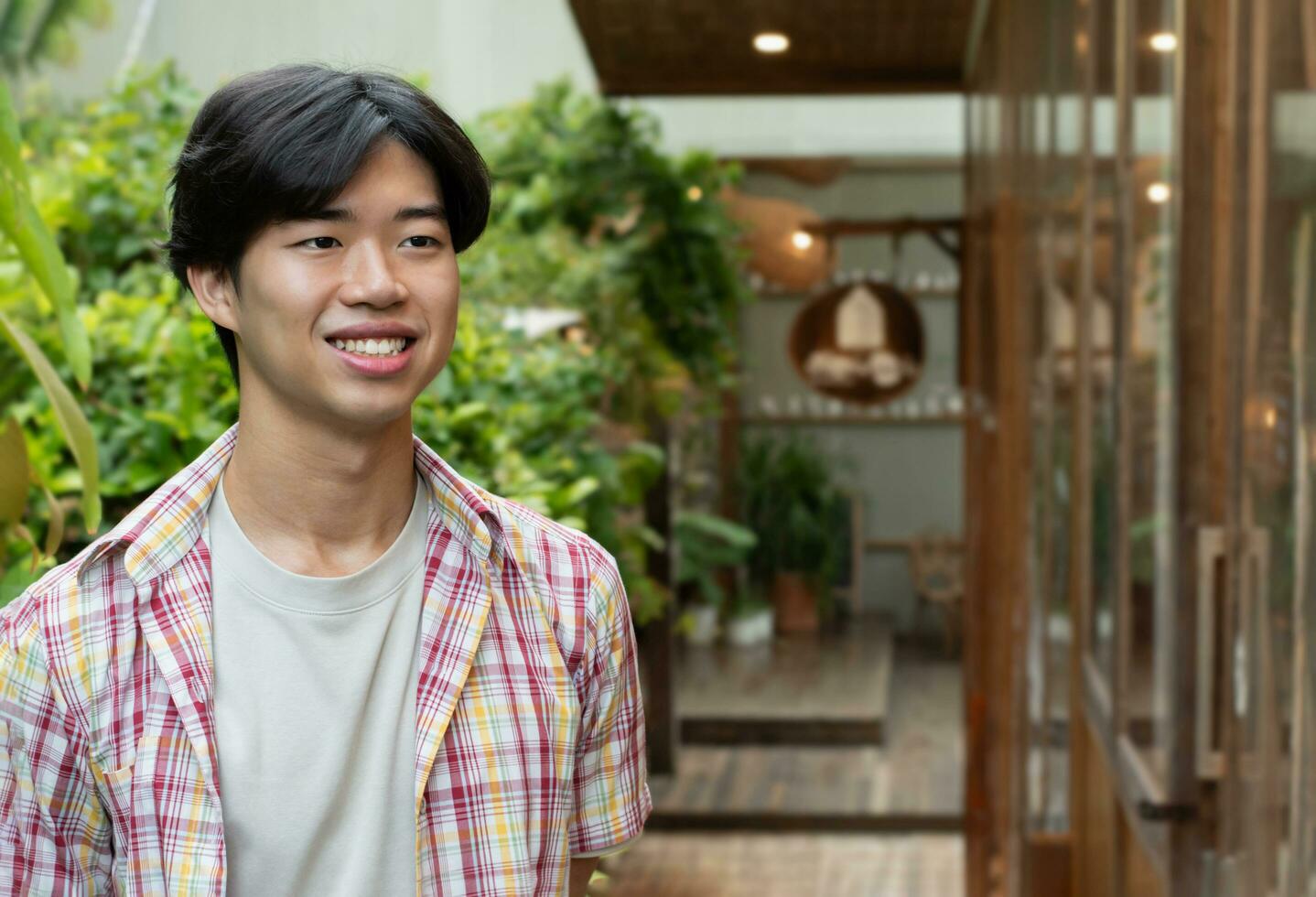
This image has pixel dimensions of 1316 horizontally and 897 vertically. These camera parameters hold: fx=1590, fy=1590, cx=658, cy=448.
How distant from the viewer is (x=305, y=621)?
96 cm

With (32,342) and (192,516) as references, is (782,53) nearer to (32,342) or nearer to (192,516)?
(32,342)

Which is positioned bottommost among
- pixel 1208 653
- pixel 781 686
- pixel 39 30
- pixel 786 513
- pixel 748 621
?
pixel 781 686

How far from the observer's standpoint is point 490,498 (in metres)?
1.08

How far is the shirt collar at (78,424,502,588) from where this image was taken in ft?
3.06

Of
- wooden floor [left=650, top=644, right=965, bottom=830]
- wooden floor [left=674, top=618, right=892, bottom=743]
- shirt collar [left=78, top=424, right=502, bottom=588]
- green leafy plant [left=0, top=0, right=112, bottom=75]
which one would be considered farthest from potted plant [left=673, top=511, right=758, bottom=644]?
shirt collar [left=78, top=424, right=502, bottom=588]

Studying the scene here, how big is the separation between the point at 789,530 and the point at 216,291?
6.23 meters

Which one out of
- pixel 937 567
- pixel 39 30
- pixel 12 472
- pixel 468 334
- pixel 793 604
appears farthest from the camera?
pixel 937 567

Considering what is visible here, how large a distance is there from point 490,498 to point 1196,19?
892 mm

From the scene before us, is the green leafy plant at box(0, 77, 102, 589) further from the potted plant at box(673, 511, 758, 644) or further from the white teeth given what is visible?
the potted plant at box(673, 511, 758, 644)

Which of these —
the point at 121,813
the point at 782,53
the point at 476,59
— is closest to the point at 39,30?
the point at 476,59

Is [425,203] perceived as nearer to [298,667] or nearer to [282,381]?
[282,381]

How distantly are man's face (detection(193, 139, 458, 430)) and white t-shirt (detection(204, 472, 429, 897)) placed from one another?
0.38ft

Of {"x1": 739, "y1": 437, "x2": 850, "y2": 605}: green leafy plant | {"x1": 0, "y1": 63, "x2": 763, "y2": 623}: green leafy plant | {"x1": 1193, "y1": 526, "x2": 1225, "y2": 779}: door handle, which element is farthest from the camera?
{"x1": 739, "y1": 437, "x2": 850, "y2": 605}: green leafy plant

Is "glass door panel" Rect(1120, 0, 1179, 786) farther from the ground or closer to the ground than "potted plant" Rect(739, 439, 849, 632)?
farther from the ground
